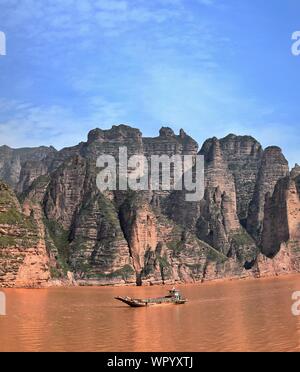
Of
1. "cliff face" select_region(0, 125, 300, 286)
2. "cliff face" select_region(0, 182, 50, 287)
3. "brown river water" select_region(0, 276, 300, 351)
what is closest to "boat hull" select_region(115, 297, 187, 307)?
"brown river water" select_region(0, 276, 300, 351)

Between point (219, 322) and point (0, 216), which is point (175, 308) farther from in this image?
point (0, 216)

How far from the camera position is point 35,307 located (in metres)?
52.9

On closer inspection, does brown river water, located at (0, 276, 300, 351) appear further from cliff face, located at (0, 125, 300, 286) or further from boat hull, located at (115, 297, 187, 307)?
cliff face, located at (0, 125, 300, 286)

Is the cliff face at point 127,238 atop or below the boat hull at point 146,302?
atop

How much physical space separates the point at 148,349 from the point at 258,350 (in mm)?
5494

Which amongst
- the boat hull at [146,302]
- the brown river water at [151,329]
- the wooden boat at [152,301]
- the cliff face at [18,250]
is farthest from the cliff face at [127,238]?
the brown river water at [151,329]

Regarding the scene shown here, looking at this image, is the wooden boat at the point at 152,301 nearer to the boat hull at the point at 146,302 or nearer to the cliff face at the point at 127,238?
the boat hull at the point at 146,302

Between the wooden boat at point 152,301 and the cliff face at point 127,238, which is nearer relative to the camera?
Answer: the wooden boat at point 152,301

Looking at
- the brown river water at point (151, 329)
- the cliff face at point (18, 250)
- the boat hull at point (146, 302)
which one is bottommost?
the brown river water at point (151, 329)

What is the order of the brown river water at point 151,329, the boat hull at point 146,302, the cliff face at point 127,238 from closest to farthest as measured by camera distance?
the brown river water at point 151,329, the boat hull at point 146,302, the cliff face at point 127,238

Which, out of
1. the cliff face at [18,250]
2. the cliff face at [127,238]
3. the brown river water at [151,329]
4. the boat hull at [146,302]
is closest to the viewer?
the brown river water at [151,329]

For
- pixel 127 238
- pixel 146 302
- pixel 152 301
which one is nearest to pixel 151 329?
pixel 146 302

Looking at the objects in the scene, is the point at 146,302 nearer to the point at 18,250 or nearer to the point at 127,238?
the point at 18,250
